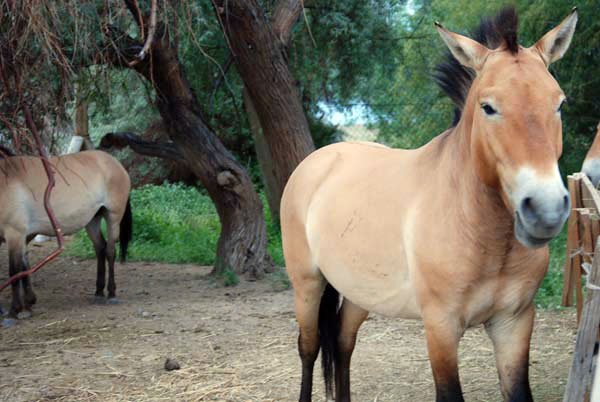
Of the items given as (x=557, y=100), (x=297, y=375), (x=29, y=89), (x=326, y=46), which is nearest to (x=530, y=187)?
(x=557, y=100)

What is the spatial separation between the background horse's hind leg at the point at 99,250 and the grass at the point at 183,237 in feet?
3.93

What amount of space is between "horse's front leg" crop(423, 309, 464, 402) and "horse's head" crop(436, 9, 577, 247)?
58 cm

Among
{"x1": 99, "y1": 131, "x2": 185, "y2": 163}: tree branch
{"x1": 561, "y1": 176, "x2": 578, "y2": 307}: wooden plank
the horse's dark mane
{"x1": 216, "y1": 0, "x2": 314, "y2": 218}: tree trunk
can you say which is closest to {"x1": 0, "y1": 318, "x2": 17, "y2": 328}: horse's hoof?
the horse's dark mane

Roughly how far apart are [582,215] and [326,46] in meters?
6.55

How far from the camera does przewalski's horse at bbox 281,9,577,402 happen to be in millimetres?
2262

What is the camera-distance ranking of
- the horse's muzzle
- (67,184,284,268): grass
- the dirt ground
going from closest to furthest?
the horse's muzzle, the dirt ground, (67,184,284,268): grass

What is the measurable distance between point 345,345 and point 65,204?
154 inches

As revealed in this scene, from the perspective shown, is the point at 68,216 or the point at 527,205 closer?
the point at 527,205

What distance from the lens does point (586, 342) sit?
2234 mm

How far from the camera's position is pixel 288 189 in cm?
409

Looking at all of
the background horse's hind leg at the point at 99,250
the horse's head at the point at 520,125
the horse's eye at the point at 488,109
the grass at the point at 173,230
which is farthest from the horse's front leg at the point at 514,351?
the background horse's hind leg at the point at 99,250

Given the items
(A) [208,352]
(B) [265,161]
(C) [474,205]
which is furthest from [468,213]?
(B) [265,161]

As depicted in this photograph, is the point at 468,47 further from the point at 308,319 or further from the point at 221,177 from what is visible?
the point at 221,177

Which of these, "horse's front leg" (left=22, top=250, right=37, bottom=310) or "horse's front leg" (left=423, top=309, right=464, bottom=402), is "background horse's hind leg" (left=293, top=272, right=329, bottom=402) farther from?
"horse's front leg" (left=22, top=250, right=37, bottom=310)
